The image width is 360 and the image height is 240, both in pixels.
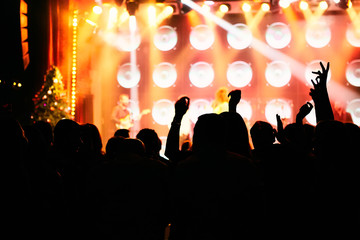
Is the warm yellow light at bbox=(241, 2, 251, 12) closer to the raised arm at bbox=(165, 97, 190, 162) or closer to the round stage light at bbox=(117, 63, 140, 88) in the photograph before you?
the round stage light at bbox=(117, 63, 140, 88)

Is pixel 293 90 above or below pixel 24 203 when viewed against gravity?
above

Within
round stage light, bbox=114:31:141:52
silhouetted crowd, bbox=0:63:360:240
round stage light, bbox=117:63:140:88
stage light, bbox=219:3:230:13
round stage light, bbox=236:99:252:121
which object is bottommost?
silhouetted crowd, bbox=0:63:360:240

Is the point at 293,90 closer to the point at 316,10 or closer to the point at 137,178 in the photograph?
the point at 316,10

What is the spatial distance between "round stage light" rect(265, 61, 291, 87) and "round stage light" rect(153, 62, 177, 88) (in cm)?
258

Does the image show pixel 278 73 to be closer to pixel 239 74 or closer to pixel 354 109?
pixel 239 74

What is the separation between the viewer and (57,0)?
8.77 m

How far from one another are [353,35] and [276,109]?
288cm

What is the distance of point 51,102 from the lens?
24.1 feet

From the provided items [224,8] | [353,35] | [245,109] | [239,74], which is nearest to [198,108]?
[245,109]

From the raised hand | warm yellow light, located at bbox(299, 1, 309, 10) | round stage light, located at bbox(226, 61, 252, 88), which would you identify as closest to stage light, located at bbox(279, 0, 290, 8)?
warm yellow light, located at bbox(299, 1, 309, 10)

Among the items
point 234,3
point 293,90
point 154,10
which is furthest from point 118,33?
point 293,90

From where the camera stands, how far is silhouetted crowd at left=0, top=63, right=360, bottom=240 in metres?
1.96

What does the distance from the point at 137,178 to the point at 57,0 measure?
7589 millimetres

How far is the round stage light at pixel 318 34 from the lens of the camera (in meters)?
11.0
